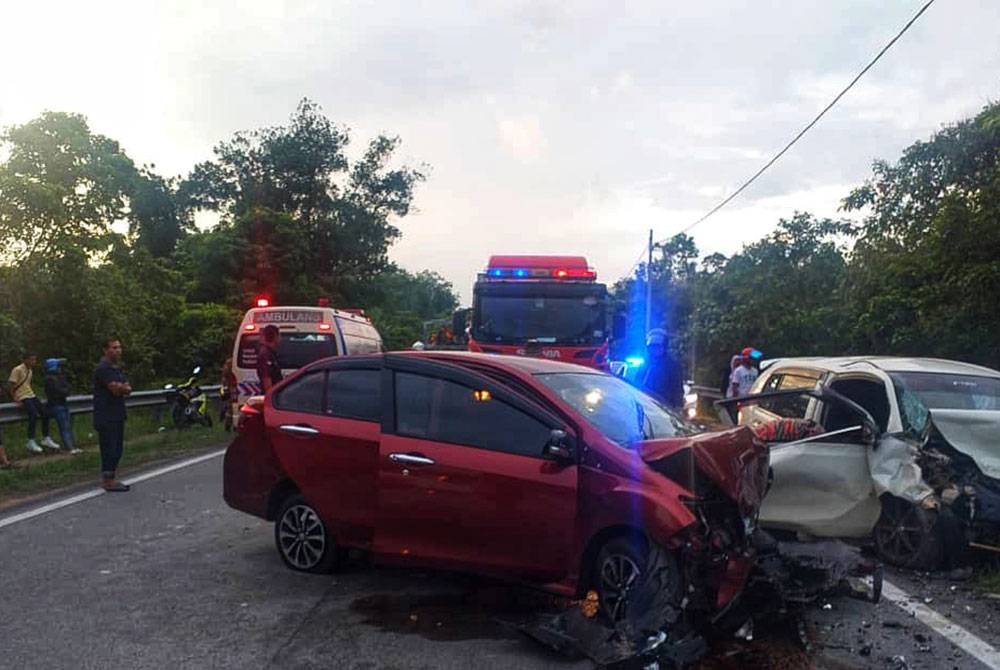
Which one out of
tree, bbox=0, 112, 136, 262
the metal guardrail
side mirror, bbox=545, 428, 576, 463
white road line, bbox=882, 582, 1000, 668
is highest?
tree, bbox=0, 112, 136, 262

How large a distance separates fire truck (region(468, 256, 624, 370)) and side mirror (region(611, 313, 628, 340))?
0.18ft

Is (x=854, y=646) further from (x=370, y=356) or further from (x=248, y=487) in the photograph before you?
(x=248, y=487)

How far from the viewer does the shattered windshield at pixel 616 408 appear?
6.04 meters

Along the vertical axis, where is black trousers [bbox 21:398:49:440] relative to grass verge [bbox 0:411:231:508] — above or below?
above

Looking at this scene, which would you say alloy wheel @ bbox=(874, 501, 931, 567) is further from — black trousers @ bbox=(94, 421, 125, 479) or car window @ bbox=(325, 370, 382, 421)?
black trousers @ bbox=(94, 421, 125, 479)

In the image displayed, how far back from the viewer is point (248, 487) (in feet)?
24.3

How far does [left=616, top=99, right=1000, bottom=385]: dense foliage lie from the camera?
14.5 meters

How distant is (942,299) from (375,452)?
11.6m

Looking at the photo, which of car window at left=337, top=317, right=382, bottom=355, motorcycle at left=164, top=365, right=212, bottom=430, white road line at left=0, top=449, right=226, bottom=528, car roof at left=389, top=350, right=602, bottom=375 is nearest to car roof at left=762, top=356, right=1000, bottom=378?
car roof at left=389, top=350, right=602, bottom=375

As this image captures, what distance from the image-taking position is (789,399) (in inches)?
357

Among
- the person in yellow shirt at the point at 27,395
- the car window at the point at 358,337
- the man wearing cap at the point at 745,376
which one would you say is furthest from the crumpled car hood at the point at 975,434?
the person in yellow shirt at the point at 27,395

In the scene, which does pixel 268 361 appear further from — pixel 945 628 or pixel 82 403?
pixel 945 628

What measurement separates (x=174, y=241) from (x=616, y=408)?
158 ft

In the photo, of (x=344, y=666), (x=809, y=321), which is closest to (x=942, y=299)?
(x=809, y=321)
